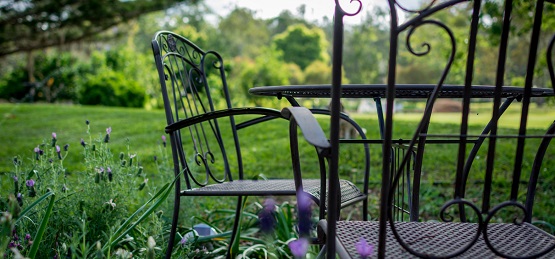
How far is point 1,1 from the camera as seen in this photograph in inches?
431

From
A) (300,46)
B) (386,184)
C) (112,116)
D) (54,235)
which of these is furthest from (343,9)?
(300,46)

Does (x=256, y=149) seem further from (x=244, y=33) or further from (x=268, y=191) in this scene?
(x=244, y=33)

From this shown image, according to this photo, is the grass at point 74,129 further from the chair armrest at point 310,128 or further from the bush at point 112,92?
the chair armrest at point 310,128

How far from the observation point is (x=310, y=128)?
0.93 m

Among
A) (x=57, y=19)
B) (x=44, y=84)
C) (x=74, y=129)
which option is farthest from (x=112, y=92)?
(x=74, y=129)

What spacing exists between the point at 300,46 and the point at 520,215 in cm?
2958

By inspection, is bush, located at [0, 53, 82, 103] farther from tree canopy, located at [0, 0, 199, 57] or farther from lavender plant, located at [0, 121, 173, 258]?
lavender plant, located at [0, 121, 173, 258]

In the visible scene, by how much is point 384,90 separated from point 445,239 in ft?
2.31

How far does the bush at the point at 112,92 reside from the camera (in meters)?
11.1

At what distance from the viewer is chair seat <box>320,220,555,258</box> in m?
0.97

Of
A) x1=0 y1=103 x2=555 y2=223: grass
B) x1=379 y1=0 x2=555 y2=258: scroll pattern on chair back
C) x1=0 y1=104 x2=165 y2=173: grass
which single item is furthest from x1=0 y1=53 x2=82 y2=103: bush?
x1=379 y1=0 x2=555 y2=258: scroll pattern on chair back

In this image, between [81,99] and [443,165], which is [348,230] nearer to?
[443,165]

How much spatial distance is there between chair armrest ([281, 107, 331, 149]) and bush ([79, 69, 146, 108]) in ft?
35.2

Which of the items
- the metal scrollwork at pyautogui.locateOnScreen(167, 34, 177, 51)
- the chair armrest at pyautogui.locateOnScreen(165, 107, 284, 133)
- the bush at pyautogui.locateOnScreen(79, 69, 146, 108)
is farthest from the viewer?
the bush at pyautogui.locateOnScreen(79, 69, 146, 108)
